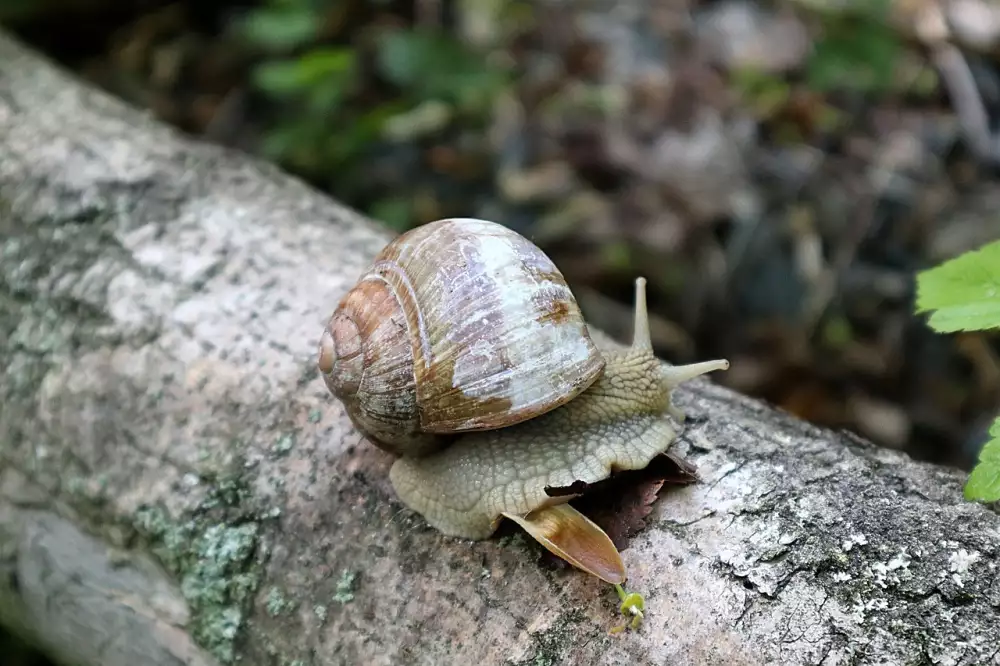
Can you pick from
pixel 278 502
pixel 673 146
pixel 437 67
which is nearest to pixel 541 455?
pixel 278 502

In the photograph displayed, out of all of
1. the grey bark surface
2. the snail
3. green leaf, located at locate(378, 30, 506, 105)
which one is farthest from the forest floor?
the snail

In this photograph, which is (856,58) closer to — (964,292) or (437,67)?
(437,67)

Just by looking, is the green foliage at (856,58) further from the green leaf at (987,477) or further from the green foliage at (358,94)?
the green leaf at (987,477)

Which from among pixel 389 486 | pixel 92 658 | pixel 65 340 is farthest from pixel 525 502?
Answer: pixel 65 340

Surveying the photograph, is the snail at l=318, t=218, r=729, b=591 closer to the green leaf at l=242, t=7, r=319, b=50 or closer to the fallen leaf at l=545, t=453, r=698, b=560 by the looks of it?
the fallen leaf at l=545, t=453, r=698, b=560

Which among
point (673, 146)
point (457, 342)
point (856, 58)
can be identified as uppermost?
point (457, 342)

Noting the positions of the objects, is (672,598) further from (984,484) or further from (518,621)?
(984,484)
